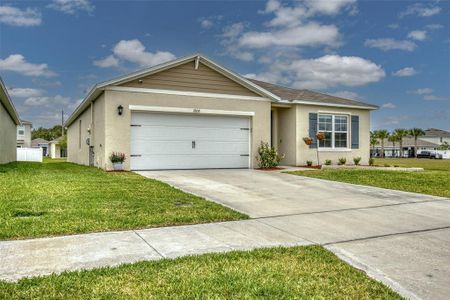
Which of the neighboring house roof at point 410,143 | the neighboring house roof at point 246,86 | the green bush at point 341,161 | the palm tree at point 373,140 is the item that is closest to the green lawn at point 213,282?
the neighboring house roof at point 246,86

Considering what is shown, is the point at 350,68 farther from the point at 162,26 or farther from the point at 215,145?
the point at 215,145

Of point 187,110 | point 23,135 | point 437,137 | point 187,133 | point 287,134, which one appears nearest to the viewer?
point 187,110

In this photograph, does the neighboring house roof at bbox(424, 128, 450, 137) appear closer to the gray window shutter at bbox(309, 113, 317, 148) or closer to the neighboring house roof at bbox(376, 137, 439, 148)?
the neighboring house roof at bbox(376, 137, 439, 148)

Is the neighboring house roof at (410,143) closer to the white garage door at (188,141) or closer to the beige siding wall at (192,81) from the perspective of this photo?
the white garage door at (188,141)

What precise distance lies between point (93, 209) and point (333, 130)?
1409 cm

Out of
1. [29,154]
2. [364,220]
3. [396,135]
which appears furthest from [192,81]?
[396,135]

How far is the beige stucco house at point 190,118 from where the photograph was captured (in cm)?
1338

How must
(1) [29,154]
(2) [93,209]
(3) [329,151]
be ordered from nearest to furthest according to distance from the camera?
1. (2) [93,209]
2. (3) [329,151]
3. (1) [29,154]

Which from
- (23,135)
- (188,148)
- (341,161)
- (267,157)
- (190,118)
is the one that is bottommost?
(341,161)

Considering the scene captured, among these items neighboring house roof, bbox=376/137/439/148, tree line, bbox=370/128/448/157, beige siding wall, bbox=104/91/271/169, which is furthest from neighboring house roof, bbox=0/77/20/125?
neighboring house roof, bbox=376/137/439/148

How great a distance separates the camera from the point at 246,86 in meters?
15.3

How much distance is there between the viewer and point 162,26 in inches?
750

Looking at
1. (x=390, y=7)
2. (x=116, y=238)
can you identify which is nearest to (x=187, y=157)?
(x=116, y=238)

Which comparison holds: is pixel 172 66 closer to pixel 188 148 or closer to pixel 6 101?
pixel 188 148
